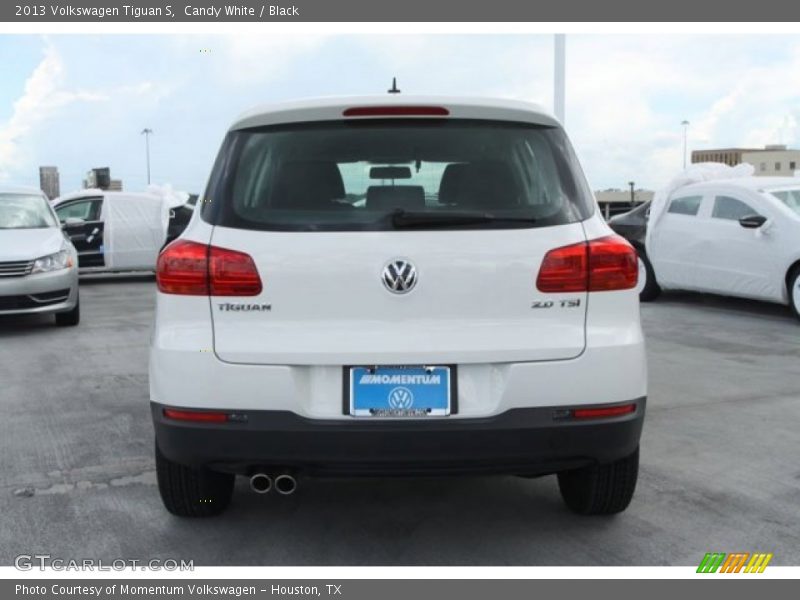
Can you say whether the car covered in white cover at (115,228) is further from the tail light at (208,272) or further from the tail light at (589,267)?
the tail light at (589,267)

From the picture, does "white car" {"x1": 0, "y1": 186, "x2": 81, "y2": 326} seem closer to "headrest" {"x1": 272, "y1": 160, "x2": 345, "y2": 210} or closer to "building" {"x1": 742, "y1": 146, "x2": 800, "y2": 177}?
"headrest" {"x1": 272, "y1": 160, "x2": 345, "y2": 210}

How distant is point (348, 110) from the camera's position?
134 inches

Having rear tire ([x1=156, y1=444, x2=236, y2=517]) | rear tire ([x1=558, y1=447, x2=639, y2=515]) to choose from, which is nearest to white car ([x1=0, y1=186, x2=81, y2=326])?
rear tire ([x1=156, y1=444, x2=236, y2=517])

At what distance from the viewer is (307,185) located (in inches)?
132

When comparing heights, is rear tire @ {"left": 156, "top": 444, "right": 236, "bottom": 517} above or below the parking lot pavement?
above

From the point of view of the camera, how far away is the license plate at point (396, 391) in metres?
3.17

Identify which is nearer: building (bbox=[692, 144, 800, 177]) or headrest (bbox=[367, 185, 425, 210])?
headrest (bbox=[367, 185, 425, 210])

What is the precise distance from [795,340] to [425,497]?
5954 millimetres

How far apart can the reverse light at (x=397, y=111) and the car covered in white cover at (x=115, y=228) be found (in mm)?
→ 12779

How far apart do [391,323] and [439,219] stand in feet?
1.35

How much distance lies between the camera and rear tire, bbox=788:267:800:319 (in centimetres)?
986

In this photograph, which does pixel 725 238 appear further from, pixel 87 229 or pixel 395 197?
pixel 87 229

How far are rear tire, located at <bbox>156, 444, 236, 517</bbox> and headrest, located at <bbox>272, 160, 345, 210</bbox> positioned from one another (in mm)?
1147
